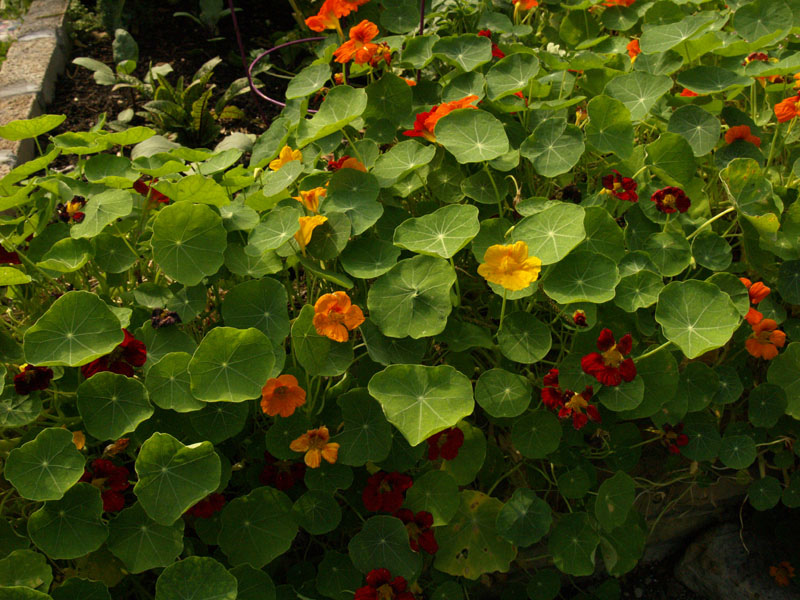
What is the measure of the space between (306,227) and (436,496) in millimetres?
693

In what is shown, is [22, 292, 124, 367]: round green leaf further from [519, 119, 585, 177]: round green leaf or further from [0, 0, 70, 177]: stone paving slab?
[0, 0, 70, 177]: stone paving slab

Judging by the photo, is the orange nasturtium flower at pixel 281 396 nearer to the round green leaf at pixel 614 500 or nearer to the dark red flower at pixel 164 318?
the dark red flower at pixel 164 318

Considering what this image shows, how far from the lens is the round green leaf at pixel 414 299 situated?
1.56m

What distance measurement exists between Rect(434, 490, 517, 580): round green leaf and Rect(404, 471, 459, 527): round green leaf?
0.08 m

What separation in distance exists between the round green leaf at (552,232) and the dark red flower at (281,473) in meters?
0.73

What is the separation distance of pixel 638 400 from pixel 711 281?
39cm

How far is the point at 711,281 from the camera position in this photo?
5.69 ft

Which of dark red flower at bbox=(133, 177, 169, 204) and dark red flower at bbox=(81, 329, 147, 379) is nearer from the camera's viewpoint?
Answer: dark red flower at bbox=(81, 329, 147, 379)

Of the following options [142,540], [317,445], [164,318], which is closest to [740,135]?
[317,445]

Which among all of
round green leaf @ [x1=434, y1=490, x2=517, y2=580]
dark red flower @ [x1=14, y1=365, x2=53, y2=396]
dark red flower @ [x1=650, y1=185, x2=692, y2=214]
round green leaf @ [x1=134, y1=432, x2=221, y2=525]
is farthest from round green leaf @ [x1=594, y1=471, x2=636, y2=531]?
dark red flower @ [x1=14, y1=365, x2=53, y2=396]

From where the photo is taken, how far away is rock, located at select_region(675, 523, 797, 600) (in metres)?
2.02

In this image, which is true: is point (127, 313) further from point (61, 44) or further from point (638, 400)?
point (61, 44)

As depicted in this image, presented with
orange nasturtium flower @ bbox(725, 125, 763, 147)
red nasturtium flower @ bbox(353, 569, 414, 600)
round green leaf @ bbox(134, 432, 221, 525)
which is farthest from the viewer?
orange nasturtium flower @ bbox(725, 125, 763, 147)

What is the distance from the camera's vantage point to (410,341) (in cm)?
163
